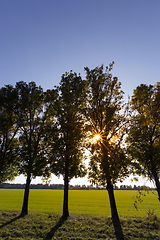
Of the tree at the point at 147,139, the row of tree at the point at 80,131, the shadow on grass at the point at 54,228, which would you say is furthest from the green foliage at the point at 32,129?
the tree at the point at 147,139

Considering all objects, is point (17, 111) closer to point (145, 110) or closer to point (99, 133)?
point (99, 133)

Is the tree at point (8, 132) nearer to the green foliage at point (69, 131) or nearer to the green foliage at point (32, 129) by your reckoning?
the green foliage at point (32, 129)

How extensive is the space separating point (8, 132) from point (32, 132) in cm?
401

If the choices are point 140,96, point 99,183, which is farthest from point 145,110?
point 99,183

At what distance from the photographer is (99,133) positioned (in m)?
19.6

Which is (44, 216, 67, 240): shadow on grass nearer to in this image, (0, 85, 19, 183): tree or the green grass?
the green grass

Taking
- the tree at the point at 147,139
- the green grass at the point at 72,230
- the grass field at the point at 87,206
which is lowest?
the grass field at the point at 87,206

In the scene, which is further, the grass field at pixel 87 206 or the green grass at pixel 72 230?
the grass field at pixel 87 206

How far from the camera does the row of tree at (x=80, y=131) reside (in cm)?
1767

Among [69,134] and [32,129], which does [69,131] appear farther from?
[32,129]

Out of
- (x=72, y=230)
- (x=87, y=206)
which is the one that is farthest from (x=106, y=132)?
(x=87, y=206)

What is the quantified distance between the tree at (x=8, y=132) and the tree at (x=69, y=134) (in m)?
6.26

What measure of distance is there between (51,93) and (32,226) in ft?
51.0

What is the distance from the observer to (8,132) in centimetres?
2331
